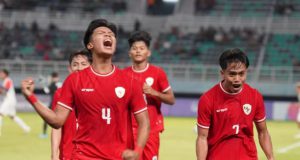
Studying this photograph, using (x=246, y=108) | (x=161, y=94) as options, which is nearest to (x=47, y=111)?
(x=246, y=108)

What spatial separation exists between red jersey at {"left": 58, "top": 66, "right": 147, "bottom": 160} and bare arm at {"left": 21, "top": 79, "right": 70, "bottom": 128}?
8 cm

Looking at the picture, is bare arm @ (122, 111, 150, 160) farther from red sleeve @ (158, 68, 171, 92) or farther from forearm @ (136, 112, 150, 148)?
red sleeve @ (158, 68, 171, 92)

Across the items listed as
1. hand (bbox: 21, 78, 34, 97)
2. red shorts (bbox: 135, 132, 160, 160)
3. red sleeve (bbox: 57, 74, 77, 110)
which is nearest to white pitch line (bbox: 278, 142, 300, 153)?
red shorts (bbox: 135, 132, 160, 160)

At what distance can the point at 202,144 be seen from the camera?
742 cm

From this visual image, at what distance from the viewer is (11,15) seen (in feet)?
148

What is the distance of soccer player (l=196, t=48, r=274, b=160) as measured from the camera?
743 cm

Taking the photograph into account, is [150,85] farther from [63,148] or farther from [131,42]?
[63,148]

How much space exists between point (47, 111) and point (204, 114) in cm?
190

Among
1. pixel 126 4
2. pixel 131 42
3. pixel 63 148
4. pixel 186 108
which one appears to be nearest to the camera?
pixel 63 148

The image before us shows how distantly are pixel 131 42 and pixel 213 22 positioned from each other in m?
33.4

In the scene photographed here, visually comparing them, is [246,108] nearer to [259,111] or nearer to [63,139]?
[259,111]

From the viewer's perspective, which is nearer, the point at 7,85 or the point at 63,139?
the point at 63,139

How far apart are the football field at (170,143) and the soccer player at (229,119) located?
934 centimetres

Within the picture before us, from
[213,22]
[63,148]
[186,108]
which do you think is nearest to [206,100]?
[63,148]
